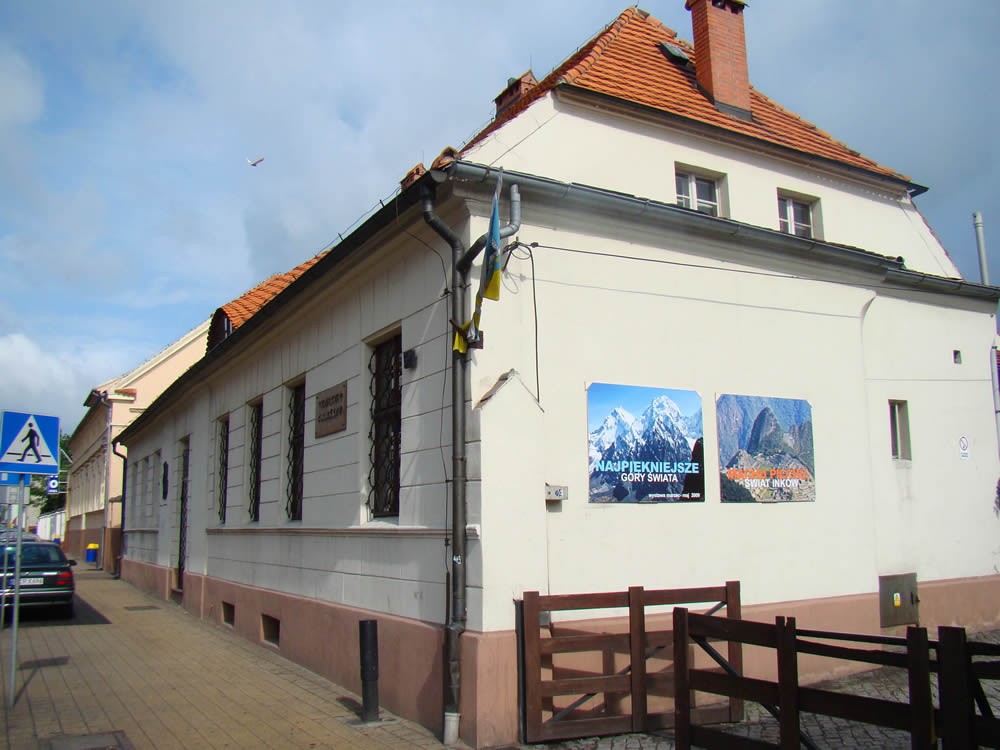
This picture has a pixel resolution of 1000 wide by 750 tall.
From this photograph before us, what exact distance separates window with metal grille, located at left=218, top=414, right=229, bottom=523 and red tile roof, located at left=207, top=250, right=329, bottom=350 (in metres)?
2.03

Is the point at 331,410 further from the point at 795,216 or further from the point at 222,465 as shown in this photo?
the point at 795,216

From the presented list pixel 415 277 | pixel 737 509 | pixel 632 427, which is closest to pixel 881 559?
pixel 737 509

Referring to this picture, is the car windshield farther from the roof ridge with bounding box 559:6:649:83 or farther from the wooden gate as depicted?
the roof ridge with bounding box 559:6:649:83

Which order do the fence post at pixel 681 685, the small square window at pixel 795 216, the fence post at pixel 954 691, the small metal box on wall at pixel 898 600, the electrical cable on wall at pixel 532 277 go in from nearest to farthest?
the fence post at pixel 954 691 < the fence post at pixel 681 685 < the electrical cable on wall at pixel 532 277 < the small metal box on wall at pixel 898 600 < the small square window at pixel 795 216

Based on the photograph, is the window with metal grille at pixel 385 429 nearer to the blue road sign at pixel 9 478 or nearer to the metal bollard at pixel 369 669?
the metal bollard at pixel 369 669

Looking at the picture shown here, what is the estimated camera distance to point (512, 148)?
7.84 m

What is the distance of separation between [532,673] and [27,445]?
19.8 feet

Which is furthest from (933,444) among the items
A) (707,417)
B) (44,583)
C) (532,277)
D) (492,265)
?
(44,583)

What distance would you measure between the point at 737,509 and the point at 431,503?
322 centimetres

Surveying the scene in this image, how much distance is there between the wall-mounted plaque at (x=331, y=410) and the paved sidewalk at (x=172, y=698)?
2.86m

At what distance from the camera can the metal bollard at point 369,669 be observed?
7344 millimetres

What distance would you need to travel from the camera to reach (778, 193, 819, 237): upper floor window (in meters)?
10.5

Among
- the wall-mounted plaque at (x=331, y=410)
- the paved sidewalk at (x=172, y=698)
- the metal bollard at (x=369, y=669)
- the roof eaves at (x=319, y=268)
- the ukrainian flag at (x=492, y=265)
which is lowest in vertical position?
the paved sidewalk at (x=172, y=698)

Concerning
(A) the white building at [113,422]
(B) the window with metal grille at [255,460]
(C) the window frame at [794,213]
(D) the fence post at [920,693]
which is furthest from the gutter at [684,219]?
(A) the white building at [113,422]
